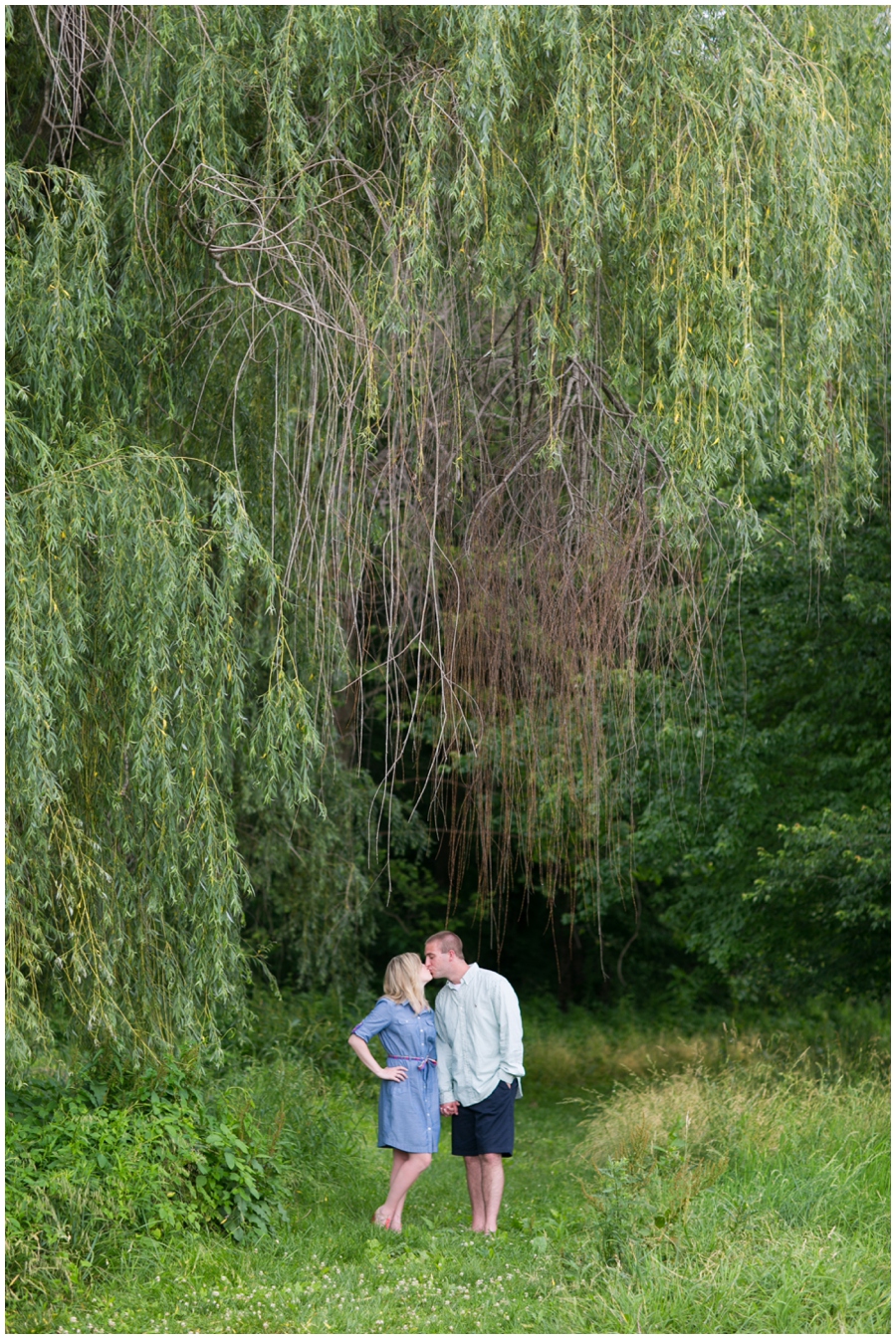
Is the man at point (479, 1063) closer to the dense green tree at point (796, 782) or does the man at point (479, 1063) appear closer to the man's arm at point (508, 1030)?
the man's arm at point (508, 1030)

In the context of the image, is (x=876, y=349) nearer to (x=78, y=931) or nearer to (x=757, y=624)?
(x=757, y=624)

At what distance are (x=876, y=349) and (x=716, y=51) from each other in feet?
6.52

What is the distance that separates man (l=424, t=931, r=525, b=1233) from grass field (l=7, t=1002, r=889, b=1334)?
0.32 m

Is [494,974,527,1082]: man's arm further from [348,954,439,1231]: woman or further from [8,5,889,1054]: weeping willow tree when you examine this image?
[8,5,889,1054]: weeping willow tree

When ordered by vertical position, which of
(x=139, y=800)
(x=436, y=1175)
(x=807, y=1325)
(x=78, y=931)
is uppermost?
(x=139, y=800)

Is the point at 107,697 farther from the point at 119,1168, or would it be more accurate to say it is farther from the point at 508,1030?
the point at 508,1030

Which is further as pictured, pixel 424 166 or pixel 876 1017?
pixel 876 1017

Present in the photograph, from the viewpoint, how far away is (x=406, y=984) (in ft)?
18.7

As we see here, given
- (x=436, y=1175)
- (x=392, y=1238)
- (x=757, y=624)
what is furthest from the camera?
(x=757, y=624)

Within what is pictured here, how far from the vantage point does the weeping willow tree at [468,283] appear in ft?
15.6

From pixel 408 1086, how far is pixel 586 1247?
3.30 feet

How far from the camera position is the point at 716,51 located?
5.08 meters

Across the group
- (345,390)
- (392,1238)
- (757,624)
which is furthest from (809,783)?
(345,390)

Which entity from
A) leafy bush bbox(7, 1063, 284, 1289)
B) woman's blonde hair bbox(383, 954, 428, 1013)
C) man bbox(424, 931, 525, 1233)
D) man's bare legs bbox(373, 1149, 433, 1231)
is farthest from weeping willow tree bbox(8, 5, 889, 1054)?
leafy bush bbox(7, 1063, 284, 1289)
